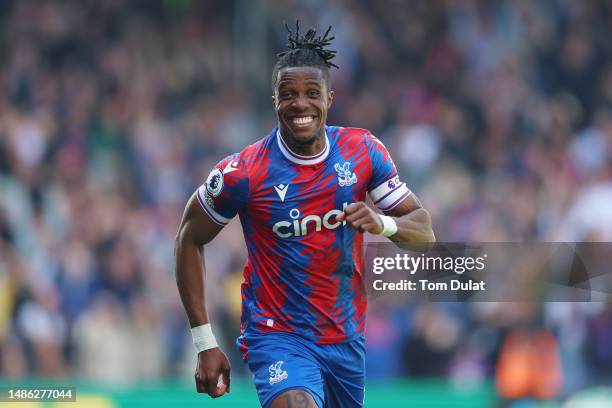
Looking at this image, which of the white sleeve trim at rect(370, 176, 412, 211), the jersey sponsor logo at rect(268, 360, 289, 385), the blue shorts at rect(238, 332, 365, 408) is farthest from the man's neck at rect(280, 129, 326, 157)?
the jersey sponsor logo at rect(268, 360, 289, 385)

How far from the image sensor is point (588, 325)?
11070mm

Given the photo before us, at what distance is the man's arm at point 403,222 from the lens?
5.52m

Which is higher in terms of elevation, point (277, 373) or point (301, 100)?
point (301, 100)

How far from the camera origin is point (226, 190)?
19.7 ft

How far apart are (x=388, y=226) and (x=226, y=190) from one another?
861 mm

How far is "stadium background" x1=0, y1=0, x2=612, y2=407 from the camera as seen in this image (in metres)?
11.4

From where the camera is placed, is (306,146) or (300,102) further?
(306,146)

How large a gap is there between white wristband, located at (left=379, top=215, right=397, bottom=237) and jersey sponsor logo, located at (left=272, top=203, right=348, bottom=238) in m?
0.32

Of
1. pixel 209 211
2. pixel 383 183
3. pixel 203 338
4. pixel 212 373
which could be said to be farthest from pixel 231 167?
pixel 212 373

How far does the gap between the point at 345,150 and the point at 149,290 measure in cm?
688

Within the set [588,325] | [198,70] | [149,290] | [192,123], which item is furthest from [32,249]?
[588,325]

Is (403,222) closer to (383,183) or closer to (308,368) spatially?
(383,183)

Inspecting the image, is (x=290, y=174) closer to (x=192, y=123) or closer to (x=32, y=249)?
(x=32, y=249)

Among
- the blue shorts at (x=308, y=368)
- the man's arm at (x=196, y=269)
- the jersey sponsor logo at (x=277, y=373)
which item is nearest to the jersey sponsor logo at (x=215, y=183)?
the man's arm at (x=196, y=269)
